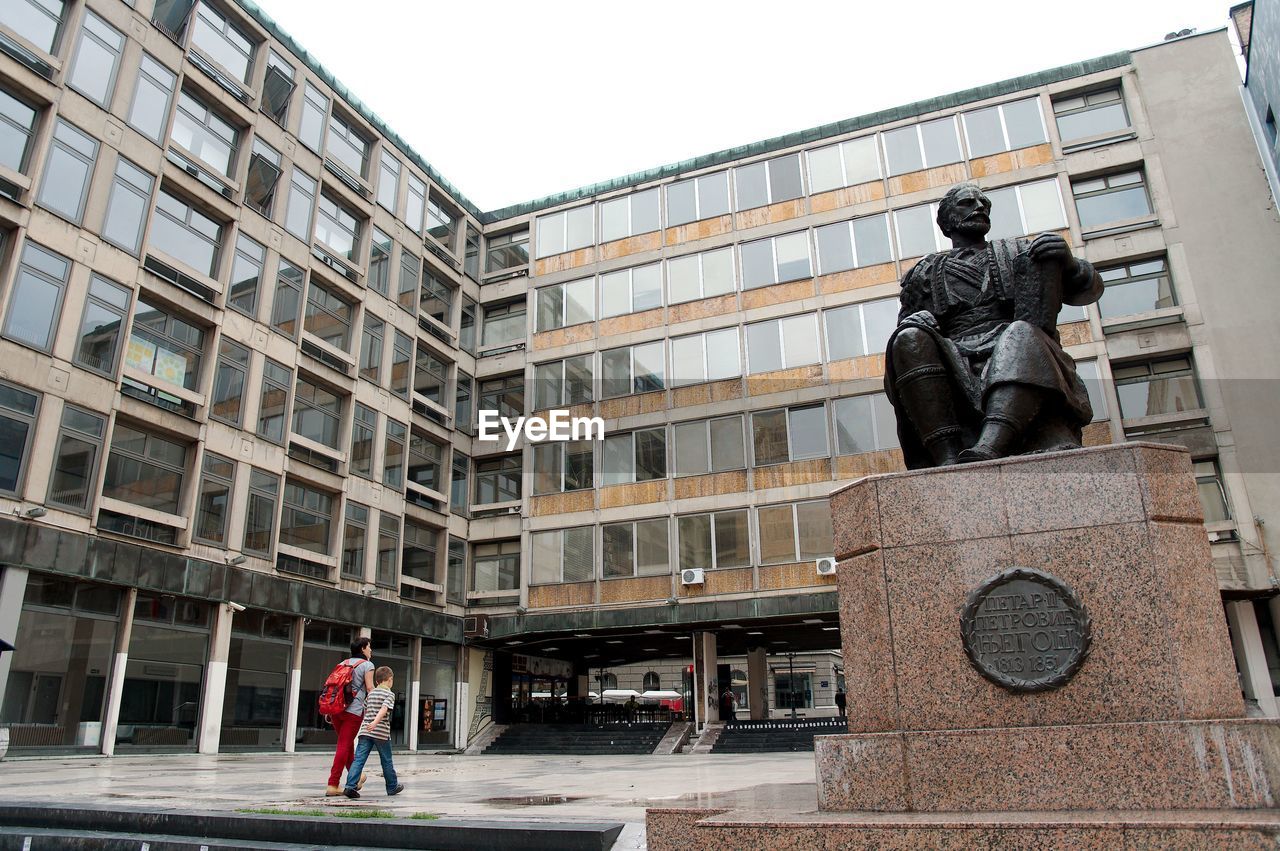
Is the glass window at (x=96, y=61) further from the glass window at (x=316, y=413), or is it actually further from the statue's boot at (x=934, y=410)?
the statue's boot at (x=934, y=410)

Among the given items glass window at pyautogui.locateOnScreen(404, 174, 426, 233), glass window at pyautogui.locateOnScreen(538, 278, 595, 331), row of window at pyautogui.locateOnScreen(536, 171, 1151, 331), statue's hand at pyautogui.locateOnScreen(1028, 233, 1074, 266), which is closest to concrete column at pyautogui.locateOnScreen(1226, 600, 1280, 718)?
row of window at pyautogui.locateOnScreen(536, 171, 1151, 331)

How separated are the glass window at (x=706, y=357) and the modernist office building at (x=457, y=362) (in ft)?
0.29

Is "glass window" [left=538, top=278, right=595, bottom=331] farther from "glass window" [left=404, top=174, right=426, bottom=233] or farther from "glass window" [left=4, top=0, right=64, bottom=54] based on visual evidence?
"glass window" [left=4, top=0, right=64, bottom=54]

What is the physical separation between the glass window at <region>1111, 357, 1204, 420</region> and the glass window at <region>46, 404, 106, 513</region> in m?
26.8

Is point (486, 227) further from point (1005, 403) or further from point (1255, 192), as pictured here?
point (1005, 403)

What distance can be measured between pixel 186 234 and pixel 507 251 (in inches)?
585

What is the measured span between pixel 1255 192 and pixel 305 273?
92.1ft

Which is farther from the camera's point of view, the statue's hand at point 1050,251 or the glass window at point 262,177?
the glass window at point 262,177

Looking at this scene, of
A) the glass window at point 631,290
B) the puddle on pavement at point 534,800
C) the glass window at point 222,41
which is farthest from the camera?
the glass window at point 631,290

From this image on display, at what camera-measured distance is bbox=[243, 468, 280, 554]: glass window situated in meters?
23.7

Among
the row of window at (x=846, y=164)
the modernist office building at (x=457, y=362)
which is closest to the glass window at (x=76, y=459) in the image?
the modernist office building at (x=457, y=362)

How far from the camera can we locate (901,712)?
15.3 feet

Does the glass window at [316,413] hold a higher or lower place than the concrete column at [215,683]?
higher

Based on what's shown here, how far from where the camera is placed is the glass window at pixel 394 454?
29.5 m
